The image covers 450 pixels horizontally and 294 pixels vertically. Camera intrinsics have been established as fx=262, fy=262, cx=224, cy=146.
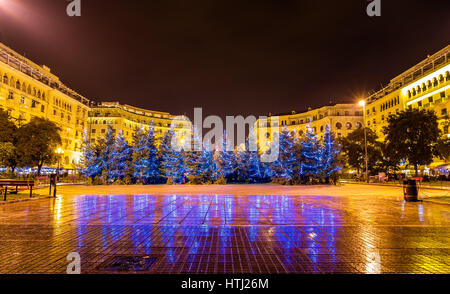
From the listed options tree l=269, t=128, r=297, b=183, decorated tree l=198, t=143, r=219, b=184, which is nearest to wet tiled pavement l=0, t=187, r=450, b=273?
tree l=269, t=128, r=297, b=183

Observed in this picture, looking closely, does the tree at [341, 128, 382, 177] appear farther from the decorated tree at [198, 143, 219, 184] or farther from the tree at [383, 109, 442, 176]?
the decorated tree at [198, 143, 219, 184]

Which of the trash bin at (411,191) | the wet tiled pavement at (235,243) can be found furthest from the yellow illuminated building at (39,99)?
the trash bin at (411,191)

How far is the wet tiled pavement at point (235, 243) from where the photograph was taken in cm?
438

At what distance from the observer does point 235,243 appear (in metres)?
5.78

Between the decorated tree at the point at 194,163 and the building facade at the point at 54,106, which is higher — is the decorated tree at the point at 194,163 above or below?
below

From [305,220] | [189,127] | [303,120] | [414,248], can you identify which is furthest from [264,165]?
[189,127]

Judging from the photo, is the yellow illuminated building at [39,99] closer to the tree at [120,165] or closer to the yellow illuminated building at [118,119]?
the tree at [120,165]

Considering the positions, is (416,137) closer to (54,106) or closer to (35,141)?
(35,141)

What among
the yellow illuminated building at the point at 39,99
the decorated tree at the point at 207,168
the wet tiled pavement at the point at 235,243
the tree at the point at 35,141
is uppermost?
the yellow illuminated building at the point at 39,99

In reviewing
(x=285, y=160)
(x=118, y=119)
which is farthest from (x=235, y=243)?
(x=118, y=119)

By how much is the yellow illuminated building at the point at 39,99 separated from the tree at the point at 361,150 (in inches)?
2007

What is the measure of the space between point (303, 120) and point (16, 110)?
84415mm
